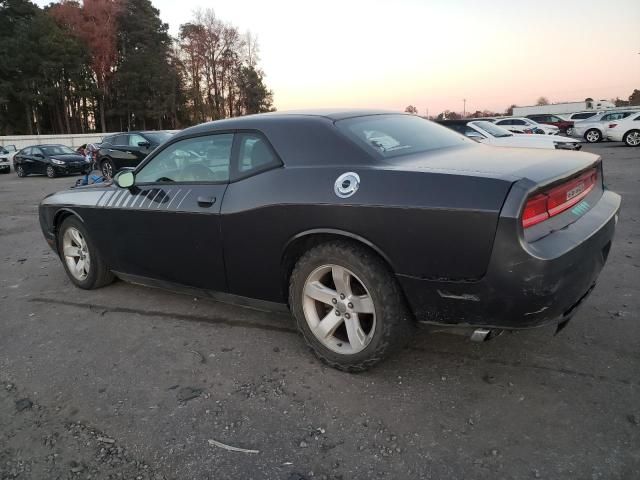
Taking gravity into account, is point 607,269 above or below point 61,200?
below

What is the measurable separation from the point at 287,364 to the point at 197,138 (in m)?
1.77

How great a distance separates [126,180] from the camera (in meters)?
3.82

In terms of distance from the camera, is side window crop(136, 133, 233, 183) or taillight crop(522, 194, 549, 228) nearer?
taillight crop(522, 194, 549, 228)

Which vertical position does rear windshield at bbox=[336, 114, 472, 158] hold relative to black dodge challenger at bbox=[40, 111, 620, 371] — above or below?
above

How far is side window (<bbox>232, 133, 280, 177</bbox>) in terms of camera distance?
3047 millimetres

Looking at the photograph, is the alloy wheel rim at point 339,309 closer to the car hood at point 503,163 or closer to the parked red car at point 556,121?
the car hood at point 503,163

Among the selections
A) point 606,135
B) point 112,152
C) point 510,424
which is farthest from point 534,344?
point 606,135

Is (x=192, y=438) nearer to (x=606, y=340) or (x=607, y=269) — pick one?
(x=606, y=340)

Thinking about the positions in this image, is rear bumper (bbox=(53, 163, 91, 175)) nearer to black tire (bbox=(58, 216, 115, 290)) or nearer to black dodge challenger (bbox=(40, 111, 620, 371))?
black tire (bbox=(58, 216, 115, 290))

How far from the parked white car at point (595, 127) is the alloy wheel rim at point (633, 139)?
8.60ft

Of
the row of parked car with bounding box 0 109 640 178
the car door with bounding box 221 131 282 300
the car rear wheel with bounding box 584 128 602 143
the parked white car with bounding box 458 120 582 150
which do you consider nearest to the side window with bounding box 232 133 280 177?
the car door with bounding box 221 131 282 300

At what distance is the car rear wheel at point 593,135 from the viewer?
942 inches

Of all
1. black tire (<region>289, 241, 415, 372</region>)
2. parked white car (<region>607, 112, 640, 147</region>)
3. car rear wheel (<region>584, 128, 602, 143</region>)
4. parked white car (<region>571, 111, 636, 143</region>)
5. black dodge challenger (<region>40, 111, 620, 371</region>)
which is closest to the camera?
black dodge challenger (<region>40, 111, 620, 371</region>)

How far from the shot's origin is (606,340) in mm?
3062
